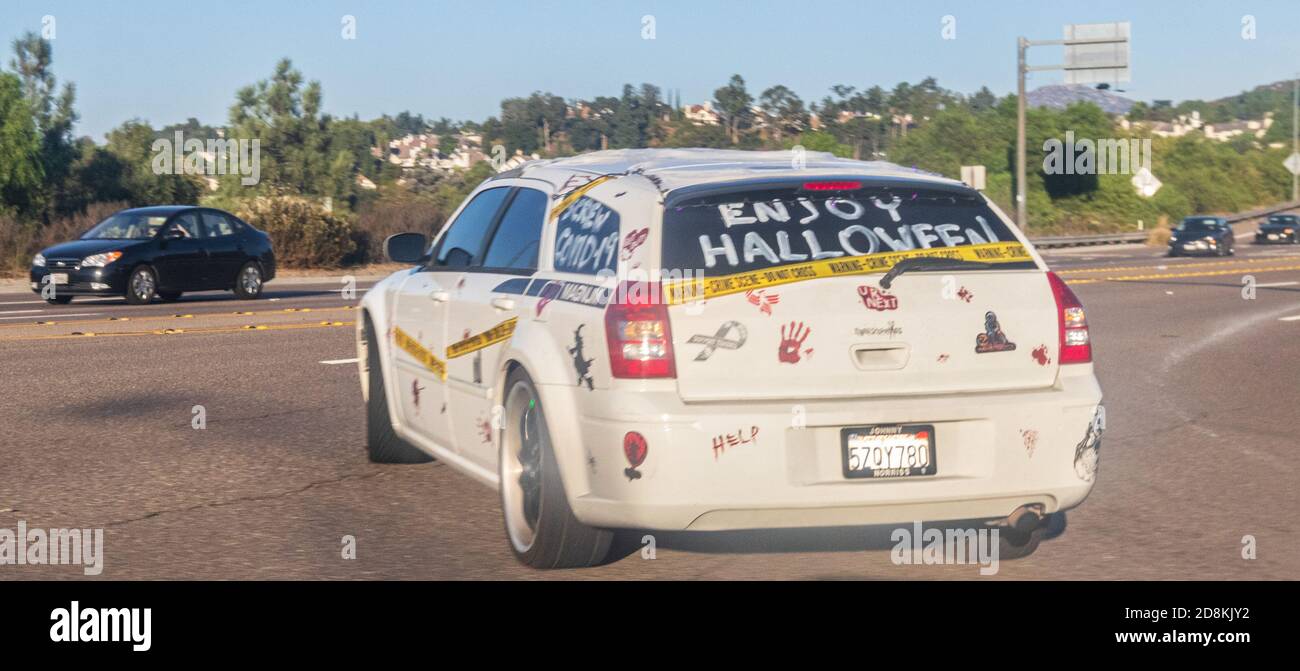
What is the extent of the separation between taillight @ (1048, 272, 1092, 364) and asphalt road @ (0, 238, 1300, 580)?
822mm

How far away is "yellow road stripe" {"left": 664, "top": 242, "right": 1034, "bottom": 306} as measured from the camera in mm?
5727

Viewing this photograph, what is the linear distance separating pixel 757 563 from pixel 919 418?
102cm

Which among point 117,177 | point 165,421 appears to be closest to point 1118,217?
point 117,177

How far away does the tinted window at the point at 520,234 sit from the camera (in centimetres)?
685

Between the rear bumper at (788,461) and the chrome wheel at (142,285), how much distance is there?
19044mm

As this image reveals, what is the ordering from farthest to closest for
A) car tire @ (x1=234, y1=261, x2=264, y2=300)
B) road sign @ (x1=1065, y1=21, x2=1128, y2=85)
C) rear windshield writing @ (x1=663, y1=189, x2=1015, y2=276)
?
road sign @ (x1=1065, y1=21, x2=1128, y2=85), car tire @ (x1=234, y1=261, x2=264, y2=300), rear windshield writing @ (x1=663, y1=189, x2=1015, y2=276)

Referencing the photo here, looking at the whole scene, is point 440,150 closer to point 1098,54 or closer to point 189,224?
point 1098,54

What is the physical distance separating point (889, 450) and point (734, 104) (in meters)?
86.8

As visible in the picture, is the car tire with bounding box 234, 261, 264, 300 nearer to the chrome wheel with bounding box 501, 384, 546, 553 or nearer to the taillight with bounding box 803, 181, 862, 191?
the chrome wheel with bounding box 501, 384, 546, 553

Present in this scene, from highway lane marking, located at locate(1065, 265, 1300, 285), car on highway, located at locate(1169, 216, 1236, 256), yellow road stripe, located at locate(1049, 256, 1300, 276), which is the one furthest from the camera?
car on highway, located at locate(1169, 216, 1236, 256)

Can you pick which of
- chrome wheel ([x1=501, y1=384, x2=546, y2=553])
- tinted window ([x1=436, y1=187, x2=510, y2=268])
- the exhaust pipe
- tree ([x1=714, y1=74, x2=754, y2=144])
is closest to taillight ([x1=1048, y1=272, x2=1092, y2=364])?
the exhaust pipe

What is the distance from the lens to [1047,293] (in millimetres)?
6102

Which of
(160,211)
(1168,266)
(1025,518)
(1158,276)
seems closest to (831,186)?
(1025,518)
